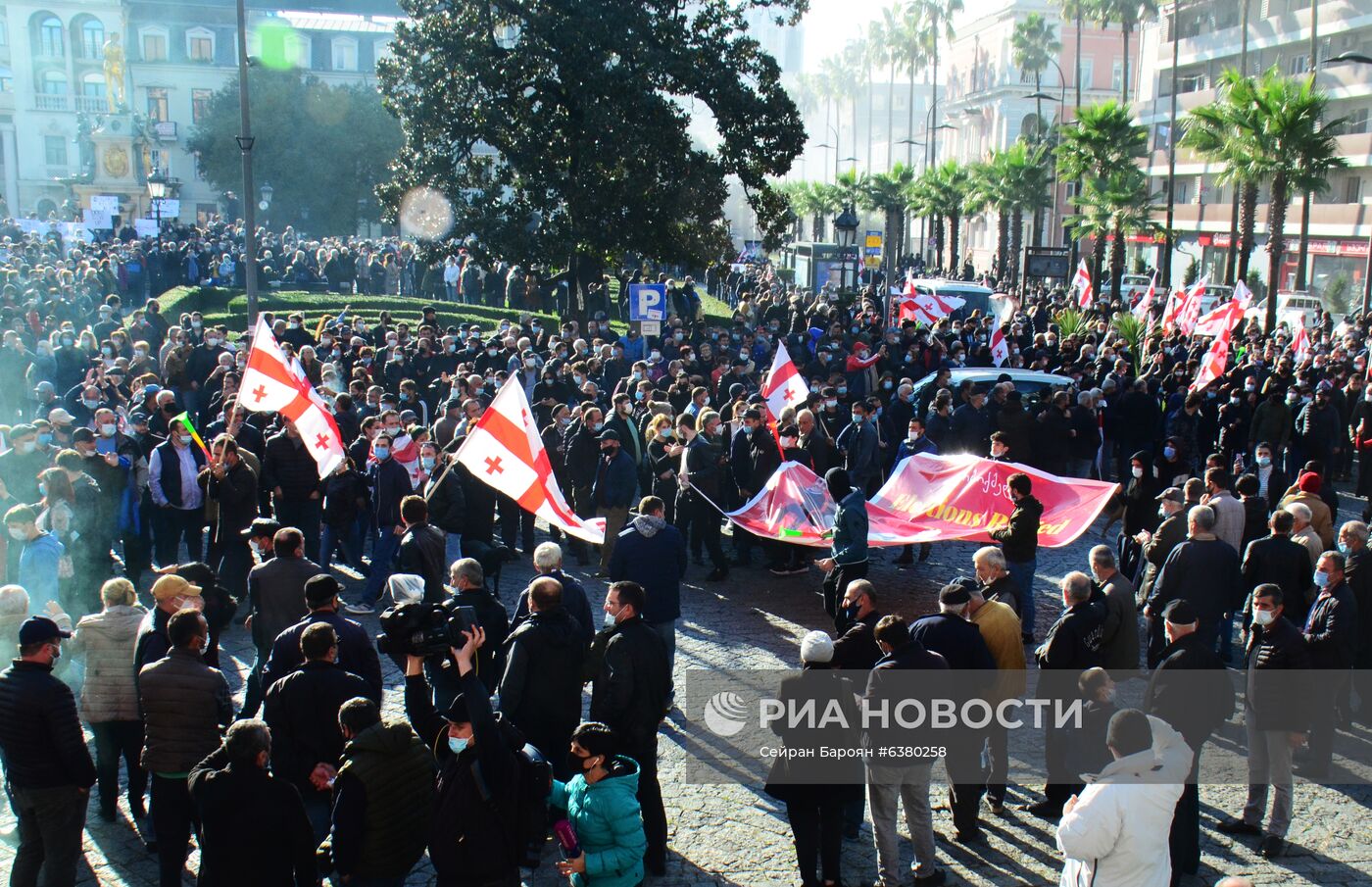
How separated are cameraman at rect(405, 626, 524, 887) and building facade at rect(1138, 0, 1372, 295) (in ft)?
149

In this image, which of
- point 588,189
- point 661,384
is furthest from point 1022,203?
point 661,384

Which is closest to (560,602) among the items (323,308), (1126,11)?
(323,308)

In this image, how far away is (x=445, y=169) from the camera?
27094 millimetres

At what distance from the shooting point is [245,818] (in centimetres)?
536

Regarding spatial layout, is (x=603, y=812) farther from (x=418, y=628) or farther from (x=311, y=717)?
(x=311, y=717)

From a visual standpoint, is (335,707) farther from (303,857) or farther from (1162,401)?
(1162,401)

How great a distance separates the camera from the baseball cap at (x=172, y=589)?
23.4 ft

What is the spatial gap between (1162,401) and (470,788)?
1637 cm

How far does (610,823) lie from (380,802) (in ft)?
3.39

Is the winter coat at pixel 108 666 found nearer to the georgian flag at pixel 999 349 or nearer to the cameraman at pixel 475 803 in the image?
the cameraman at pixel 475 803

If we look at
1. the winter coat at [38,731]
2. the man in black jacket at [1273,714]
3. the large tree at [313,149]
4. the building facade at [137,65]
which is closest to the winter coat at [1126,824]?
the man in black jacket at [1273,714]

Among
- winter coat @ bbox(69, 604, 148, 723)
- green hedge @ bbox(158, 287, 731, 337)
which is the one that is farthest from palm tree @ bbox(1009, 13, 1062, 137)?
winter coat @ bbox(69, 604, 148, 723)

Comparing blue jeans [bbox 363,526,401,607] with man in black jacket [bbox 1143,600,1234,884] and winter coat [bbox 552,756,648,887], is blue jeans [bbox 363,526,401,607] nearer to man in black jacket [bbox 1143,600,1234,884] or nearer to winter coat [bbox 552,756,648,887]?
winter coat [bbox 552,756,648,887]

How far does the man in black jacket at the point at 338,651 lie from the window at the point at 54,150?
9232 cm
